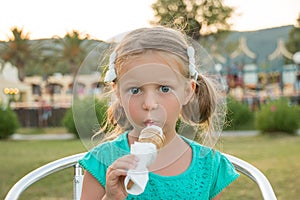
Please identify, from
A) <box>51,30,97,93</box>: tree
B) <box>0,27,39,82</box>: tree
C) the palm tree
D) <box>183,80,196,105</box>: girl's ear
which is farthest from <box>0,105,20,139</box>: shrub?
<box>0,27,39,82</box>: tree

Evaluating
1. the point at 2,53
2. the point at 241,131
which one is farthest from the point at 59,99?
the point at 241,131

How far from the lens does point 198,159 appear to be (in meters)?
1.20

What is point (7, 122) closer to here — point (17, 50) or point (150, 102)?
point (150, 102)

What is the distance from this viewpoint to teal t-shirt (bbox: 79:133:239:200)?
3.61ft

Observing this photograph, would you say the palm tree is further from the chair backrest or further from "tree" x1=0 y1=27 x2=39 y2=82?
the chair backrest

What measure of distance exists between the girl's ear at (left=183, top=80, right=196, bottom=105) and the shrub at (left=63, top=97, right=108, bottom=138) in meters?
0.15

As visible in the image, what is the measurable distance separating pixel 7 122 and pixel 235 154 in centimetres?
481

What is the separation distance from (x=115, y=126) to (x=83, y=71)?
130mm

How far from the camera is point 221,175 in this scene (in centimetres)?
124

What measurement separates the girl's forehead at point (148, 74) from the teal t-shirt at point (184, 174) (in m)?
0.16

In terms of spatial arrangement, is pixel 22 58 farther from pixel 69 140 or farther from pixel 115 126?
pixel 115 126

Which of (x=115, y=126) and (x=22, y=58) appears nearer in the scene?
(x=115, y=126)

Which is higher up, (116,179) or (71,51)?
(116,179)

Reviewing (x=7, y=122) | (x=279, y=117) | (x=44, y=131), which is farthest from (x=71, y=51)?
(x=279, y=117)
